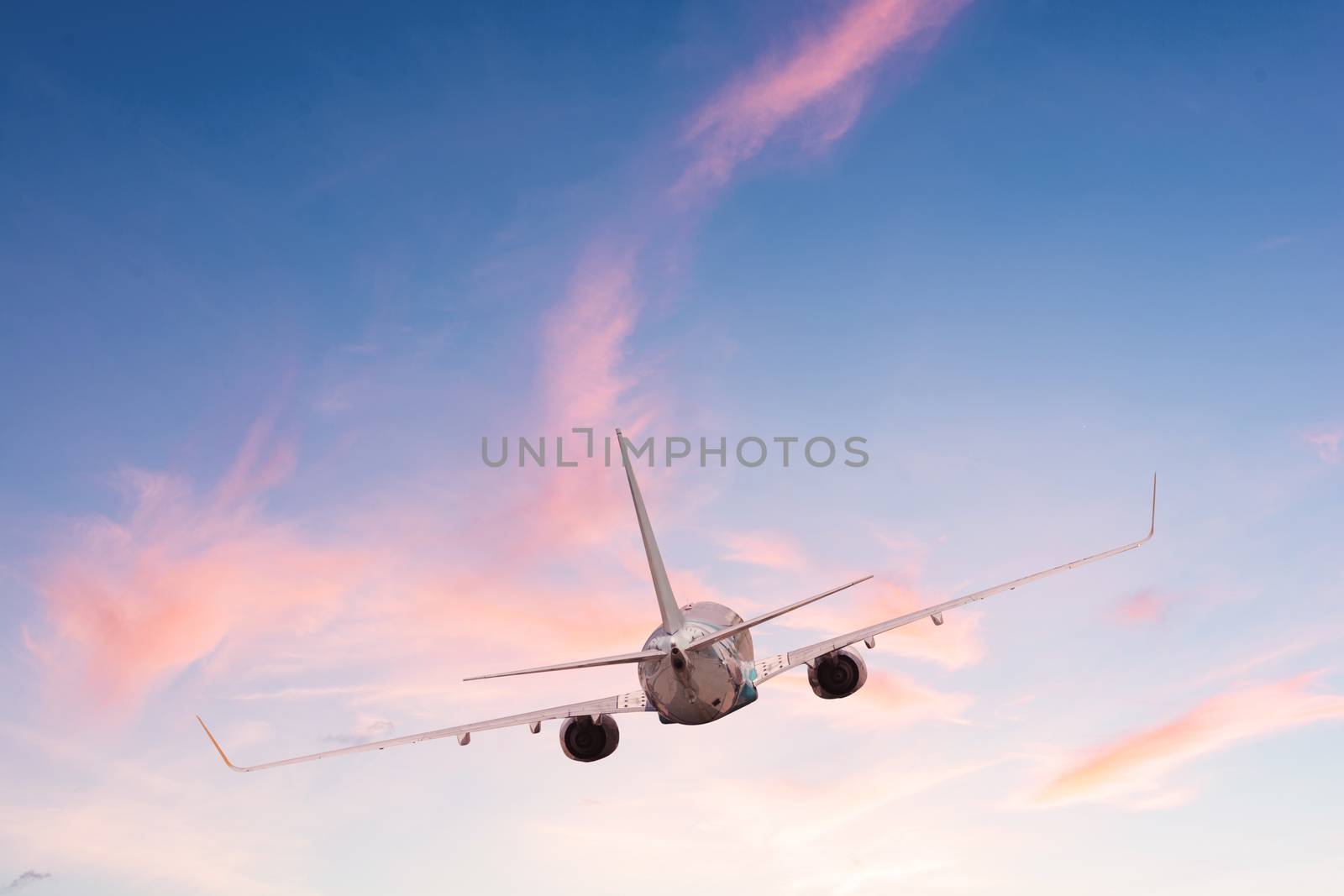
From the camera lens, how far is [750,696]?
141 ft

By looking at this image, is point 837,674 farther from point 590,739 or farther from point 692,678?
point 590,739

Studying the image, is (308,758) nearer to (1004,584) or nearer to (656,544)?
(656,544)

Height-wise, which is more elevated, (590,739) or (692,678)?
(590,739)

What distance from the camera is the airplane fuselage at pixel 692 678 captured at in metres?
39.5

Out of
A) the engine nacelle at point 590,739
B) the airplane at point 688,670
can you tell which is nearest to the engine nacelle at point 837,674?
the airplane at point 688,670

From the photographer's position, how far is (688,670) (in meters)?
39.4

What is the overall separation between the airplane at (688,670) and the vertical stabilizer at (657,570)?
0.03 m

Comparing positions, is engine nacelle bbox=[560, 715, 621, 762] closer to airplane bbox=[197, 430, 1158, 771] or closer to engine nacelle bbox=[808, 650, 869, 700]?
airplane bbox=[197, 430, 1158, 771]

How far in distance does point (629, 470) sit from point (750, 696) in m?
10.8

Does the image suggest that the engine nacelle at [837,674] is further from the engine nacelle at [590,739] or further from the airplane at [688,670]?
the engine nacelle at [590,739]

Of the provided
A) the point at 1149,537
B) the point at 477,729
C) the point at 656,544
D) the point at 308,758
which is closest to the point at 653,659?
the point at 656,544

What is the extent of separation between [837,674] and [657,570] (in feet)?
30.3

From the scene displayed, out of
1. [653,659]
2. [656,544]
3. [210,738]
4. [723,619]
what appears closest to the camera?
[653,659]

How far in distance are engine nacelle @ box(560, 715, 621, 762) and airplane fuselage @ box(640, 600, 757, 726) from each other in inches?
180
